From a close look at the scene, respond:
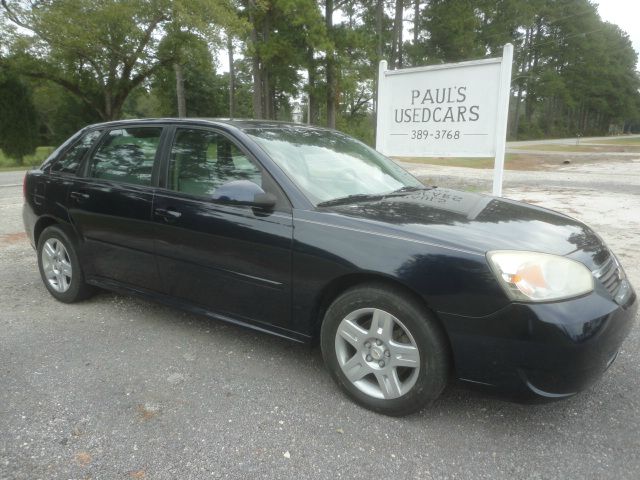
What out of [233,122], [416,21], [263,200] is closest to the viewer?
[263,200]

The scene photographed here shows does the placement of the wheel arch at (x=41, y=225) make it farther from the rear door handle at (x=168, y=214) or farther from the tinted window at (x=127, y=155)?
the rear door handle at (x=168, y=214)

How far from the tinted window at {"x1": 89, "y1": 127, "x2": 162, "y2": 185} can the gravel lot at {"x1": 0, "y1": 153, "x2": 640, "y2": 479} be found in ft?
3.88

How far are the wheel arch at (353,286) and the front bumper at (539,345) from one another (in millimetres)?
66

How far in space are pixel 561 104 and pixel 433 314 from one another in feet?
255

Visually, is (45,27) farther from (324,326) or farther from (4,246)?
(324,326)

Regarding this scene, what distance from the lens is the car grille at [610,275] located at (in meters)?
2.35

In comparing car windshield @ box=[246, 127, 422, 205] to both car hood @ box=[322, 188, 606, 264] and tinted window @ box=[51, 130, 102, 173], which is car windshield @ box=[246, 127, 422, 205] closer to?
car hood @ box=[322, 188, 606, 264]

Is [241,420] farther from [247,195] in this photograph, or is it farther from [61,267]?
[61,267]

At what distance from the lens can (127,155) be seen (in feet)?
12.2

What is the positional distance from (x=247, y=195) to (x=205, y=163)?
0.70 metres

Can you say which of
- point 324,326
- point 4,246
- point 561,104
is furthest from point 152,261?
point 561,104

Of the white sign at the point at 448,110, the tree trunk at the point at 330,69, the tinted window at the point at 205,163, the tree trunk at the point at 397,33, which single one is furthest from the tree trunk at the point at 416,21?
the tinted window at the point at 205,163

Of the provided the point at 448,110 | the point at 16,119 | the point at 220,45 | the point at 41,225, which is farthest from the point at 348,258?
the point at 16,119

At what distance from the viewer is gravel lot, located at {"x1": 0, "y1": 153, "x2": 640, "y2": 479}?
6.97 feet
